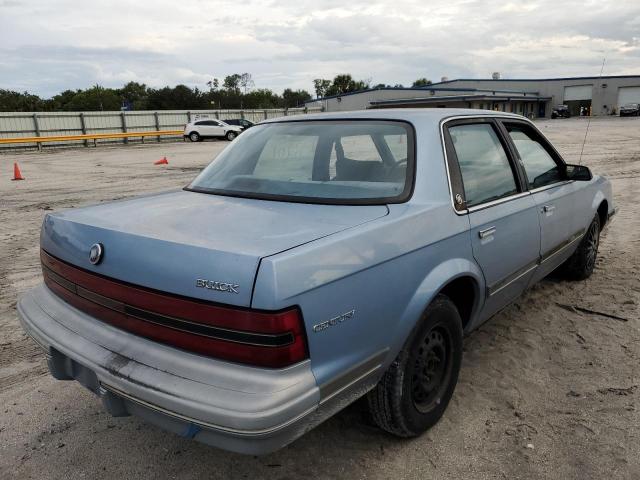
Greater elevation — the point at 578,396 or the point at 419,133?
the point at 419,133

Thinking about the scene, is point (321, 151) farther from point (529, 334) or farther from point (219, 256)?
point (529, 334)

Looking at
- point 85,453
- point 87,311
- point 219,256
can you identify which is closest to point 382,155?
point 219,256

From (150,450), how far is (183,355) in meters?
0.97

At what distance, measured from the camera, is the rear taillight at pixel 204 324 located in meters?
1.81

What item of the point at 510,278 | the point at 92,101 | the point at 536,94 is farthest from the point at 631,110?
the point at 92,101

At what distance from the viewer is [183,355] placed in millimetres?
1970

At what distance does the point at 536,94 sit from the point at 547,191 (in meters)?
69.5

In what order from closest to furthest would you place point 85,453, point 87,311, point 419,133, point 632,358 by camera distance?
point 87,311, point 85,453, point 419,133, point 632,358

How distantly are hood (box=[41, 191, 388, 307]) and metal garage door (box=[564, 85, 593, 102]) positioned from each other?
239ft

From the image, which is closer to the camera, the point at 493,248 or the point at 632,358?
the point at 493,248

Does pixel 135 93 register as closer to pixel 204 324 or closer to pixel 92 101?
pixel 92 101

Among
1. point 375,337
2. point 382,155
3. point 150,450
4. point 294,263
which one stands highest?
point 382,155

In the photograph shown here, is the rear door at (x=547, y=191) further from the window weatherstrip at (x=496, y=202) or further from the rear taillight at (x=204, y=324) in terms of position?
the rear taillight at (x=204, y=324)

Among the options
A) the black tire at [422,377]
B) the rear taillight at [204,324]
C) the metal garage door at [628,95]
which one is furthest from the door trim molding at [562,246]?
the metal garage door at [628,95]
